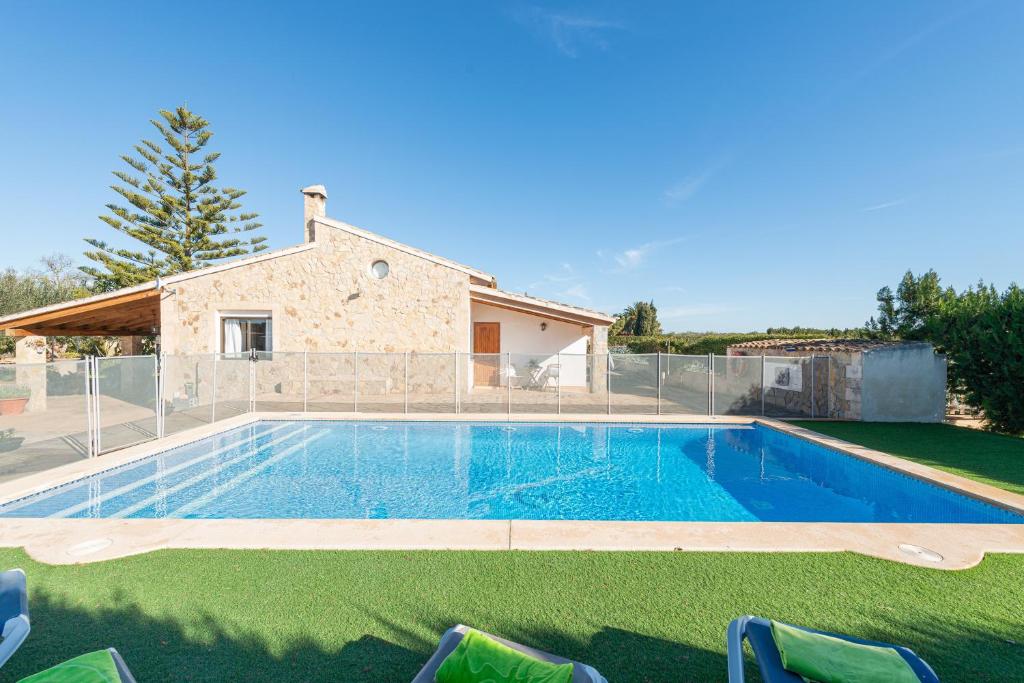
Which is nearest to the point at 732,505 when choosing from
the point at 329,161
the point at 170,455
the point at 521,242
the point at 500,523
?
the point at 500,523

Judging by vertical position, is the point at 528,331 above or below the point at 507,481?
above

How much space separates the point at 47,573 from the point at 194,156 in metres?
28.2

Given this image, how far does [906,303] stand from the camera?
18859 mm

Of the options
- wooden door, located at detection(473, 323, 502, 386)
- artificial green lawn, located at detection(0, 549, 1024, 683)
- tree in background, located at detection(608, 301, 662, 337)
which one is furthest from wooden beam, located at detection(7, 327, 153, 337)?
tree in background, located at detection(608, 301, 662, 337)

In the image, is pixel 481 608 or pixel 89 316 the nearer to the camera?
pixel 481 608

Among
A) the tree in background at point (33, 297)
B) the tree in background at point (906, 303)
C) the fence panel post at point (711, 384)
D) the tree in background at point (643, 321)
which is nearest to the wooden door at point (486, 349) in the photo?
the fence panel post at point (711, 384)

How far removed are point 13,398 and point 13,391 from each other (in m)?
0.44

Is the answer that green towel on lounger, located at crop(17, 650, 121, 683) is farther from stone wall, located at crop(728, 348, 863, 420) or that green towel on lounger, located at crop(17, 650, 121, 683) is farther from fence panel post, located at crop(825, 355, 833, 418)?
fence panel post, located at crop(825, 355, 833, 418)

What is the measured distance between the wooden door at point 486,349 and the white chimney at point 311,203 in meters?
7.23

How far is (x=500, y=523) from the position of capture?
4.65m

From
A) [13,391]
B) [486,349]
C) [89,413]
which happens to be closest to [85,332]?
[13,391]

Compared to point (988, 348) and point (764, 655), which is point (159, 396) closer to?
point (764, 655)

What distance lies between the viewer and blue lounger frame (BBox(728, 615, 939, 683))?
6.75 feet

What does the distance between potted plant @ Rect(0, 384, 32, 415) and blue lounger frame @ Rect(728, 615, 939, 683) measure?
37.2ft
